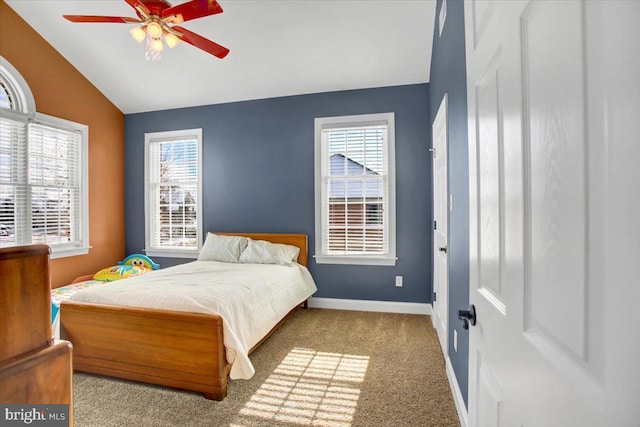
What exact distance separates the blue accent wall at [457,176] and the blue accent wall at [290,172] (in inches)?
52.6

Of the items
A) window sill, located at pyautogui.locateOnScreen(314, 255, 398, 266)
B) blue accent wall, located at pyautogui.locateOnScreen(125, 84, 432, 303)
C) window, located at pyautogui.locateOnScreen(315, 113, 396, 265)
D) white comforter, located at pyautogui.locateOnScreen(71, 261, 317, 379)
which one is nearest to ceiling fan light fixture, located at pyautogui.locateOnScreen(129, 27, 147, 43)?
white comforter, located at pyautogui.locateOnScreen(71, 261, 317, 379)

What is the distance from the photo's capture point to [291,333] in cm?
312

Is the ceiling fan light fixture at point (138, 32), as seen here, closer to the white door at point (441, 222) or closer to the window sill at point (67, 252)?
the white door at point (441, 222)

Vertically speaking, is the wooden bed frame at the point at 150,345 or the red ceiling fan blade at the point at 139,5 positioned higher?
the red ceiling fan blade at the point at 139,5

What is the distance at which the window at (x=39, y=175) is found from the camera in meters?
3.25

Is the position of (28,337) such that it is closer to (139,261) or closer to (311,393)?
(311,393)

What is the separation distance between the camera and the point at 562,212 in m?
0.48

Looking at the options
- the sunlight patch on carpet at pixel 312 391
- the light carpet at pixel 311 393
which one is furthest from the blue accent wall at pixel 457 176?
the sunlight patch on carpet at pixel 312 391

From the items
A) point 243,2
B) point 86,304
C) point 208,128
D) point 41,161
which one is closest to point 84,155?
point 41,161

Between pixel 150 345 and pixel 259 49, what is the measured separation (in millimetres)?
3088

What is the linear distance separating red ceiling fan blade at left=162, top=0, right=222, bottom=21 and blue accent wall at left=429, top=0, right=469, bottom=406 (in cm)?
154

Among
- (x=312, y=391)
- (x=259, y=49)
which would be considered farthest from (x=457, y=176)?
(x=259, y=49)

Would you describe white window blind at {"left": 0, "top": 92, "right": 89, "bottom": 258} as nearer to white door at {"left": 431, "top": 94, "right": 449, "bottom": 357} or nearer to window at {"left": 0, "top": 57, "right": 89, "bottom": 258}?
window at {"left": 0, "top": 57, "right": 89, "bottom": 258}

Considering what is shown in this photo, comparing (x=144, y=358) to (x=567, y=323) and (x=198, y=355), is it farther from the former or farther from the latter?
(x=567, y=323)
